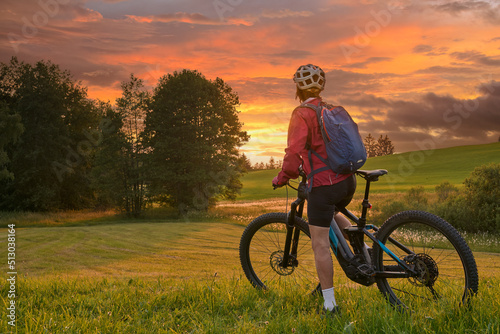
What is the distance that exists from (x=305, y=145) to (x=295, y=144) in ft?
0.38

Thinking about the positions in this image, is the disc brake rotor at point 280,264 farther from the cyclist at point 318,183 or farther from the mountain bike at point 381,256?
the cyclist at point 318,183

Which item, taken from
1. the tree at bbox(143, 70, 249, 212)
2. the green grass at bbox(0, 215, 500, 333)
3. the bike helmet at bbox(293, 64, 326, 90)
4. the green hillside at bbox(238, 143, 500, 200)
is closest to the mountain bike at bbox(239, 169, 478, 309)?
the green grass at bbox(0, 215, 500, 333)

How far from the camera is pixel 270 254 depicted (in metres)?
4.82

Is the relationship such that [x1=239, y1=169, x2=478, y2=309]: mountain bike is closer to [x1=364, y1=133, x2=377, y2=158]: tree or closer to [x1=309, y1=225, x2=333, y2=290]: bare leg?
[x1=309, y1=225, x2=333, y2=290]: bare leg

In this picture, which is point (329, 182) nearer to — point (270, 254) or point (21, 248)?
point (270, 254)

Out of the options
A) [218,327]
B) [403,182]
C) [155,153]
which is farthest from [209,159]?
[403,182]

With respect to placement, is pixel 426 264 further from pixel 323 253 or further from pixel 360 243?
pixel 323 253

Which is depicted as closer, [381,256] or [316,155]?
[316,155]

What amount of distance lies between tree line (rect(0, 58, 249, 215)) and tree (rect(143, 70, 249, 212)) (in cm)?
9

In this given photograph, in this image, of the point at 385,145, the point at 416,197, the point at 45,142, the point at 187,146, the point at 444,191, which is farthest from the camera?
the point at 385,145

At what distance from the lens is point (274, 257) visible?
4746 mm

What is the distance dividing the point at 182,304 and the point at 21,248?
12.5 m

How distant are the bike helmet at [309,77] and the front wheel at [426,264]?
1.54 meters

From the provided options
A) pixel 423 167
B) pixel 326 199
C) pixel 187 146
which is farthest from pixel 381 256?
pixel 423 167
